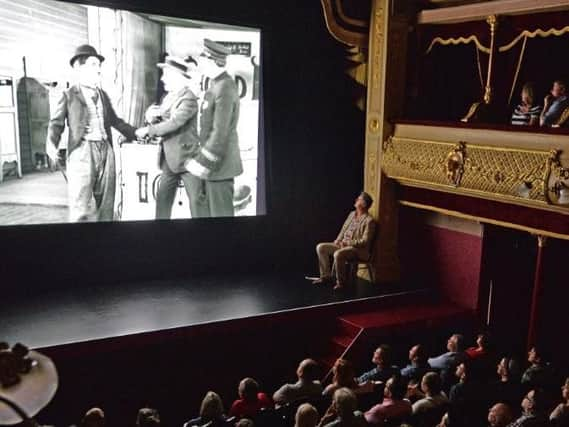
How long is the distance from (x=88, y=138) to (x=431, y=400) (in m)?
4.17

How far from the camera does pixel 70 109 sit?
622 centimetres

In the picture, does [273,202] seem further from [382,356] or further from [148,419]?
[148,419]

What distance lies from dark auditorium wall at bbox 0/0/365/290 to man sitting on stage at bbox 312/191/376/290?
86 centimetres

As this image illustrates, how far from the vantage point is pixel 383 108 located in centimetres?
713

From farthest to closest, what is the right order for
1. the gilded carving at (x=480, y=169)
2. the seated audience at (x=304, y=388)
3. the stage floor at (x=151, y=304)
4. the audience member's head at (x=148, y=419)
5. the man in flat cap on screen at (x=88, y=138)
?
the man in flat cap on screen at (x=88, y=138) → the gilded carving at (x=480, y=169) → the stage floor at (x=151, y=304) → the seated audience at (x=304, y=388) → the audience member's head at (x=148, y=419)

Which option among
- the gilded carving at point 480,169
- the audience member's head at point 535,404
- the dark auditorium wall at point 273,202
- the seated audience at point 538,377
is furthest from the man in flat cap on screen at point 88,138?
the audience member's head at point 535,404

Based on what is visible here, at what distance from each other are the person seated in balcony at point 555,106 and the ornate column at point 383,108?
1.76 metres

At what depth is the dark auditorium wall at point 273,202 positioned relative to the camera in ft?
21.5

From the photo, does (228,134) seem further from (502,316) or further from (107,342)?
(502,316)

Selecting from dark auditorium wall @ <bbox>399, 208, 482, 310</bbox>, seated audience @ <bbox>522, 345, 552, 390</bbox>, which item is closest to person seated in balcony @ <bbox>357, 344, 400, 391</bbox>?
seated audience @ <bbox>522, 345, 552, 390</bbox>

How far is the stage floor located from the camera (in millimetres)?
5270

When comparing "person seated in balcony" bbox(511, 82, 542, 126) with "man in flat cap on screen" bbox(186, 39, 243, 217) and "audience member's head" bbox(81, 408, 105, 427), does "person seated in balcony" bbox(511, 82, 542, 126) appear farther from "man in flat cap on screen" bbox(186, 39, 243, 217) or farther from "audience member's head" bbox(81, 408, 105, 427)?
"audience member's head" bbox(81, 408, 105, 427)

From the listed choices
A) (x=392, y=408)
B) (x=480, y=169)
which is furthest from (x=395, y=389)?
(x=480, y=169)

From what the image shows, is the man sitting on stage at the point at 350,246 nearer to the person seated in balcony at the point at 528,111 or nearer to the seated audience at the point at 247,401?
the person seated in balcony at the point at 528,111
